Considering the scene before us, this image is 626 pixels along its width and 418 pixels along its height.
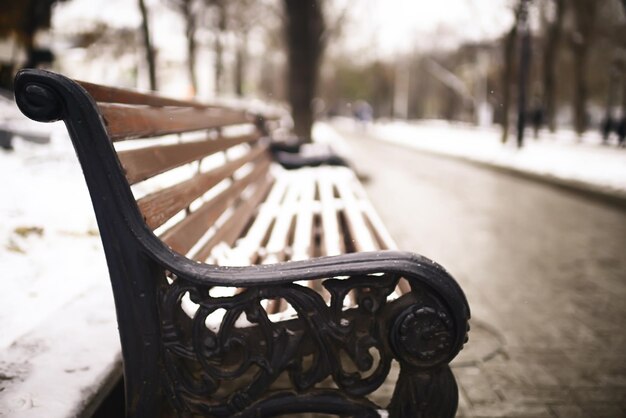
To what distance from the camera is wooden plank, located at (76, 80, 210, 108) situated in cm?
135

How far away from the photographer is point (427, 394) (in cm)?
138

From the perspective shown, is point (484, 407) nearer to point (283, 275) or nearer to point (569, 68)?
point (283, 275)

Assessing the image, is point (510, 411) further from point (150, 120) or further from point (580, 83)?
point (580, 83)

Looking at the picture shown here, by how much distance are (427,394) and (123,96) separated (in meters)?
1.11

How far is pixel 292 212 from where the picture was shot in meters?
3.04

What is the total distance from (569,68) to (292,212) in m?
44.9

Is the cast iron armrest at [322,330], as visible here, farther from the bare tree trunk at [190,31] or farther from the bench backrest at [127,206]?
the bare tree trunk at [190,31]

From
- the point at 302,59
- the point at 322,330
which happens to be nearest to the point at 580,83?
the point at 302,59

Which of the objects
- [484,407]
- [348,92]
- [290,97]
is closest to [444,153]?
[290,97]

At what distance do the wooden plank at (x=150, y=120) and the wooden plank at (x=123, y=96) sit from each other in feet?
0.09

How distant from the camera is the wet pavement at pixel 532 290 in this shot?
2342 mm

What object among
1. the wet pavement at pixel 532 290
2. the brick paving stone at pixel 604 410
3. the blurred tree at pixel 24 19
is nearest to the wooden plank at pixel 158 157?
the wet pavement at pixel 532 290

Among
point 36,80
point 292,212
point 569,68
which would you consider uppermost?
point 569,68

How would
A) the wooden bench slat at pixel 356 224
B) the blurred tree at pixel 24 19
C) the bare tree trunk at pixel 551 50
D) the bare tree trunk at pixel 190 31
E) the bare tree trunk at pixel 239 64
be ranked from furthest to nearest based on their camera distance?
the bare tree trunk at pixel 239 64 < the bare tree trunk at pixel 551 50 < the bare tree trunk at pixel 190 31 < the blurred tree at pixel 24 19 < the wooden bench slat at pixel 356 224
